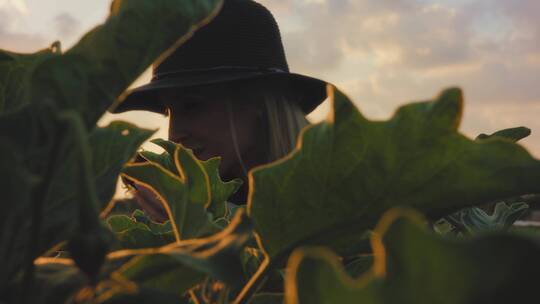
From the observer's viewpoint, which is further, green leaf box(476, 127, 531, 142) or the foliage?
green leaf box(476, 127, 531, 142)

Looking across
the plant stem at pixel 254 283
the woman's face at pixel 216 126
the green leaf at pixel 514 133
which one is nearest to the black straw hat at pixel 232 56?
the woman's face at pixel 216 126

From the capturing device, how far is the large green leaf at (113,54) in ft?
1.06

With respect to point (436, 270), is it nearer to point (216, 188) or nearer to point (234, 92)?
point (216, 188)

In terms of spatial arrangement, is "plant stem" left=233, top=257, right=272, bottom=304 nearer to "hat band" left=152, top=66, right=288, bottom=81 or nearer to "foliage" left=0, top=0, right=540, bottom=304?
"foliage" left=0, top=0, right=540, bottom=304

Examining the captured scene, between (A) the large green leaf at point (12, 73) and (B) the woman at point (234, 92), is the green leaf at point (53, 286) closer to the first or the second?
(A) the large green leaf at point (12, 73)

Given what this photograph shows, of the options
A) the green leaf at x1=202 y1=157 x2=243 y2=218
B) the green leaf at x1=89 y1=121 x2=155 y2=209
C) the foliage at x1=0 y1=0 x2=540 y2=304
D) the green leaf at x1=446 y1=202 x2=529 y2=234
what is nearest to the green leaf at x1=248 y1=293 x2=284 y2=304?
the foliage at x1=0 y1=0 x2=540 y2=304

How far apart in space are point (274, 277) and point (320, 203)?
0.13 metres

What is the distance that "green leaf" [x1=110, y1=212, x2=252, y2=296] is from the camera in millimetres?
297

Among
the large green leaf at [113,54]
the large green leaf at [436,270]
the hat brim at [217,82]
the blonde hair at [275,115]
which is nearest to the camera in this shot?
the large green leaf at [436,270]

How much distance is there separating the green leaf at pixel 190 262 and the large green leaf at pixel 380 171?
0.03m

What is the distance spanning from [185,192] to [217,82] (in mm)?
2502

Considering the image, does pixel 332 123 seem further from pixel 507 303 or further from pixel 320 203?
pixel 507 303

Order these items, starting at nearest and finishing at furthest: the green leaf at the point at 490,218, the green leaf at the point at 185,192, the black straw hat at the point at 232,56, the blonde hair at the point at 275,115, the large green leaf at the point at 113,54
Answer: the large green leaf at the point at 113,54 → the green leaf at the point at 185,192 → the green leaf at the point at 490,218 → the black straw hat at the point at 232,56 → the blonde hair at the point at 275,115

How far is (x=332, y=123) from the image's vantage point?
367 mm
